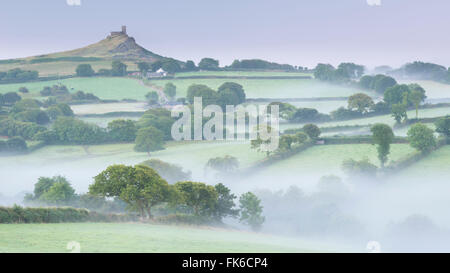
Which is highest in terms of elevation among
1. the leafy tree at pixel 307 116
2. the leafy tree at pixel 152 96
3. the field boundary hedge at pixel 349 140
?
the leafy tree at pixel 152 96

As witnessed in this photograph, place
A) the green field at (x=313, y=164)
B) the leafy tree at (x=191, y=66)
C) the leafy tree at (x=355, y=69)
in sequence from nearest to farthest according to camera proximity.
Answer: the green field at (x=313, y=164)
the leafy tree at (x=191, y=66)
the leafy tree at (x=355, y=69)

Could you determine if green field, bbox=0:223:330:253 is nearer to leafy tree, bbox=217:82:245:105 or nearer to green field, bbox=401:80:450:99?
leafy tree, bbox=217:82:245:105

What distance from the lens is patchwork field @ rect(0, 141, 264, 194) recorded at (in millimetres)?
71438

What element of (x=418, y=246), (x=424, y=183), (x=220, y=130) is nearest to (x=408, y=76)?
(x=220, y=130)

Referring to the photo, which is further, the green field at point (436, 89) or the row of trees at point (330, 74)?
the row of trees at point (330, 74)

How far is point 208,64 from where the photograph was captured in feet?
506

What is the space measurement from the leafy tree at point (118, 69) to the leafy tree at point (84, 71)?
17.0 ft

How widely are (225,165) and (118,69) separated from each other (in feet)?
284

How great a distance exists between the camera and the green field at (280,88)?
429ft

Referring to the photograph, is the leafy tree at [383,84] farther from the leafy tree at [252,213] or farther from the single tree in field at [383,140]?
the leafy tree at [252,213]

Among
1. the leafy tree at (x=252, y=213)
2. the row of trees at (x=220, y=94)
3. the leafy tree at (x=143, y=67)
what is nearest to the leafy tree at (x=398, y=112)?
the row of trees at (x=220, y=94)

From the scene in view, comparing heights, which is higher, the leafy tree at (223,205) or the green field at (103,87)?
the green field at (103,87)
